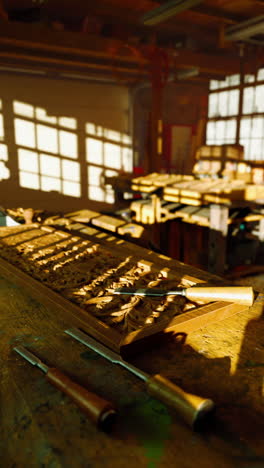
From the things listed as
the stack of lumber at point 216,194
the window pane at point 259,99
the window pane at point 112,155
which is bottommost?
the stack of lumber at point 216,194

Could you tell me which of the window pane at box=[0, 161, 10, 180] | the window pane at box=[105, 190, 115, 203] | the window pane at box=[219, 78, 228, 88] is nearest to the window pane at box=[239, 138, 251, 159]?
the window pane at box=[219, 78, 228, 88]

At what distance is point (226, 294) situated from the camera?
1.65 meters

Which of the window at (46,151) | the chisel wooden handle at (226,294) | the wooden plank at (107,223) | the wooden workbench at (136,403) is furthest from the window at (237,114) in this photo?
the wooden workbench at (136,403)

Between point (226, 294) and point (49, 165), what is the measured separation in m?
9.12

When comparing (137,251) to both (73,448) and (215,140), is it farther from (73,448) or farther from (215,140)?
(215,140)

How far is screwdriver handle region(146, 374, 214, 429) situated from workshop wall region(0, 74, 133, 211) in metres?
9.21

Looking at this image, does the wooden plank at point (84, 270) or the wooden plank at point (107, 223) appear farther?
the wooden plank at point (107, 223)

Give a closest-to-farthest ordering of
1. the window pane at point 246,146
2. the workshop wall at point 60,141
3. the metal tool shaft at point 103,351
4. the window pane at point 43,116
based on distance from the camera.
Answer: the metal tool shaft at point 103,351, the window pane at point 246,146, the workshop wall at point 60,141, the window pane at point 43,116

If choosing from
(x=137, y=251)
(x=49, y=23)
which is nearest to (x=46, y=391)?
(x=137, y=251)

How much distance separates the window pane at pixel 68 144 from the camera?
10109 millimetres

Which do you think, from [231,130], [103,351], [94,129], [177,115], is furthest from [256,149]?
[103,351]

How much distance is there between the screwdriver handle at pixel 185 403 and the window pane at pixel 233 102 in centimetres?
A: 957

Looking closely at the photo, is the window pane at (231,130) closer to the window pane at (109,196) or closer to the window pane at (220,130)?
the window pane at (220,130)

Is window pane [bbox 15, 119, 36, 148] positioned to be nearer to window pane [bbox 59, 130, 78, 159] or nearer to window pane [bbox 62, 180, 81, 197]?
window pane [bbox 59, 130, 78, 159]
